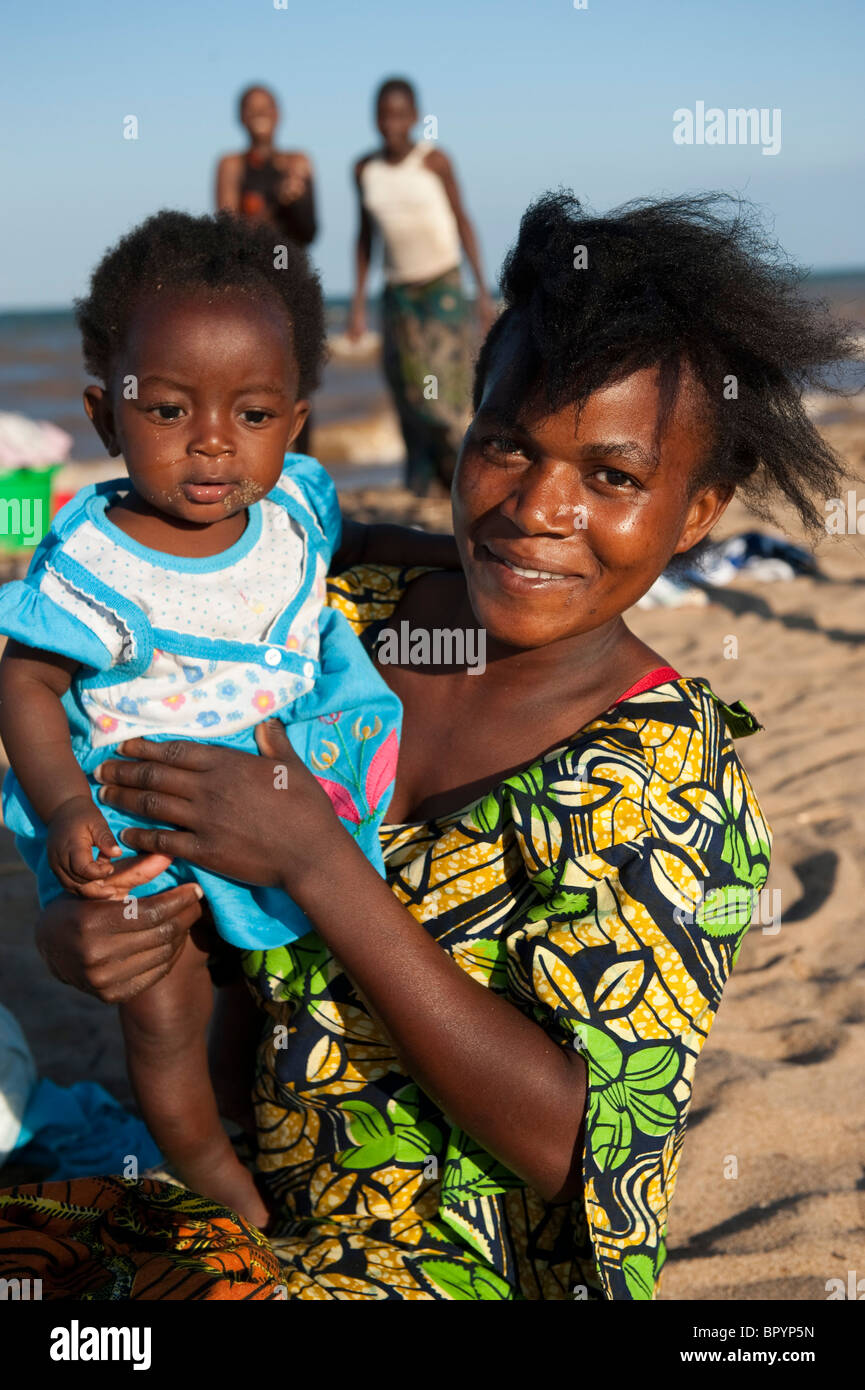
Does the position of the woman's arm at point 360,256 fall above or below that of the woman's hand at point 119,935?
above

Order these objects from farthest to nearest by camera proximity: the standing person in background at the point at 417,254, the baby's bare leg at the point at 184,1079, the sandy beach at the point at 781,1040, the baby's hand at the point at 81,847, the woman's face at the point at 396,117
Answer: the standing person in background at the point at 417,254
the woman's face at the point at 396,117
the sandy beach at the point at 781,1040
the baby's bare leg at the point at 184,1079
the baby's hand at the point at 81,847

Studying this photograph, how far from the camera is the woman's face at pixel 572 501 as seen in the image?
160cm

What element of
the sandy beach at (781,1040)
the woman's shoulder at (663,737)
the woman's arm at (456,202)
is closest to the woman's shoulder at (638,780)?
the woman's shoulder at (663,737)

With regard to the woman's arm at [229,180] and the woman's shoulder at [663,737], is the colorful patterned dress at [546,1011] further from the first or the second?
the woman's arm at [229,180]

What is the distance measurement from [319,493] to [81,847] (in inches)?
32.0

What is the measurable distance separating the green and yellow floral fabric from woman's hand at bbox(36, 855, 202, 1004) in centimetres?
14

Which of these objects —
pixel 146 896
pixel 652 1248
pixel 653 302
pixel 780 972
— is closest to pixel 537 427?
pixel 653 302

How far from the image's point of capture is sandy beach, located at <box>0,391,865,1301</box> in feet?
7.38

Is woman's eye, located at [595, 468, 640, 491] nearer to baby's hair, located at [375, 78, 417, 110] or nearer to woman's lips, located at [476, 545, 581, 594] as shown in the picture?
woman's lips, located at [476, 545, 581, 594]

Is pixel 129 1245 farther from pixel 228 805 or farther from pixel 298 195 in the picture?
pixel 298 195

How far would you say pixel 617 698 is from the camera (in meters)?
1.75

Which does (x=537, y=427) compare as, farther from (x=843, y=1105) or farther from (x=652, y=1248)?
(x=843, y=1105)

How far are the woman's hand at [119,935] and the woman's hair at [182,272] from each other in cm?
85

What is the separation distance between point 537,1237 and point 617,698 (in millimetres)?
758
